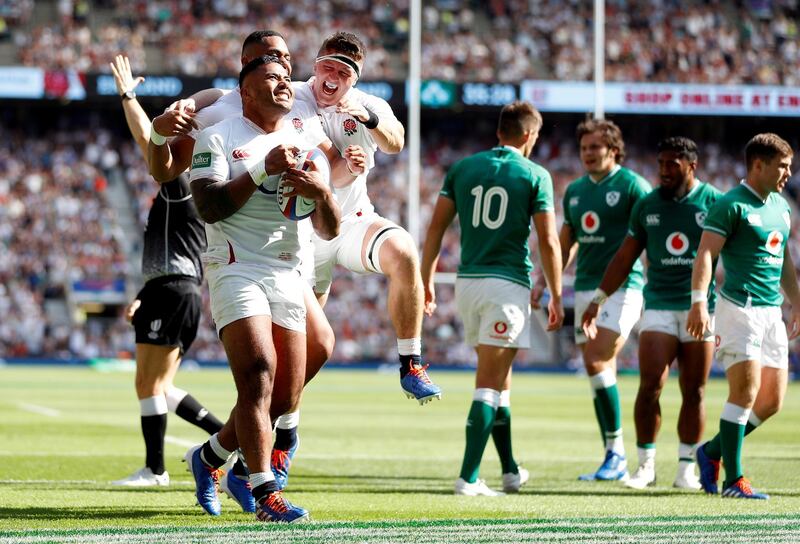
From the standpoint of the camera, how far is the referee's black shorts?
7477 mm

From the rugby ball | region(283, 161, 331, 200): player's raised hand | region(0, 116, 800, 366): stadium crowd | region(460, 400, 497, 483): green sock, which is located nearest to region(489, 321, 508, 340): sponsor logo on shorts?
region(460, 400, 497, 483): green sock

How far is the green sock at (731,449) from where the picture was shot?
712cm

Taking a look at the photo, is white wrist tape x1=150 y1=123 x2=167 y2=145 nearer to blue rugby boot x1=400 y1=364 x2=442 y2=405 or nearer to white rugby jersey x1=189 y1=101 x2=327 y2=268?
white rugby jersey x1=189 y1=101 x2=327 y2=268

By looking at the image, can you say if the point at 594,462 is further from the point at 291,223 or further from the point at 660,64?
the point at 660,64

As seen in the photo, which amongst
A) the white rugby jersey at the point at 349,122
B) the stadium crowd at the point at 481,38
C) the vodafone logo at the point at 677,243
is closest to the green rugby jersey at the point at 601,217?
the vodafone logo at the point at 677,243

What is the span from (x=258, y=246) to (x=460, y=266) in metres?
2.40

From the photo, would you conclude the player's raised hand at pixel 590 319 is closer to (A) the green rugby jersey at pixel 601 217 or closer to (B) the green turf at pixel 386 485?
(A) the green rugby jersey at pixel 601 217

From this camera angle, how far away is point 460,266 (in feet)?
25.5

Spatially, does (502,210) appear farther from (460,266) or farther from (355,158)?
(355,158)

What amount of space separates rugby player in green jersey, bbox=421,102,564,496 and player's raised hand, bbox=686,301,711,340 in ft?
2.70

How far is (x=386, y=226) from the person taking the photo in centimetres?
639

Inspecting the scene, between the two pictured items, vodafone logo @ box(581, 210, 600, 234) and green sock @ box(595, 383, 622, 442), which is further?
vodafone logo @ box(581, 210, 600, 234)

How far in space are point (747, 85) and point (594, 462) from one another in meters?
24.2

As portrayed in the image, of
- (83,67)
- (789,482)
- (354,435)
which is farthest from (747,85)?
(789,482)
